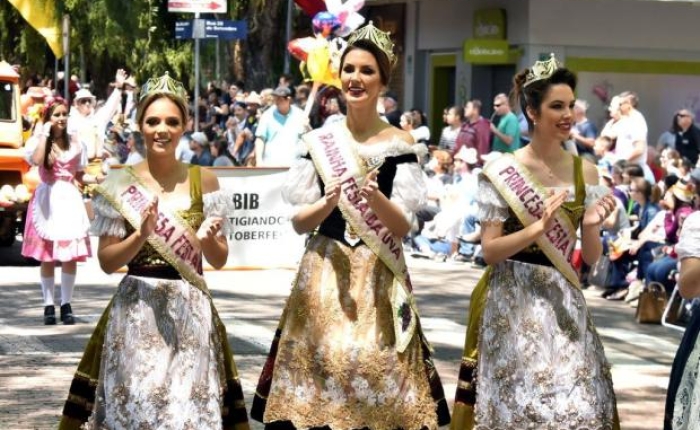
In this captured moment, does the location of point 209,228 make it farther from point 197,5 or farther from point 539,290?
point 197,5

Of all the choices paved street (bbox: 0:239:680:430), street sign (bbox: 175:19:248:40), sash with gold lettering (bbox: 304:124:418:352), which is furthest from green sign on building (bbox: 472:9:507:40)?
sash with gold lettering (bbox: 304:124:418:352)

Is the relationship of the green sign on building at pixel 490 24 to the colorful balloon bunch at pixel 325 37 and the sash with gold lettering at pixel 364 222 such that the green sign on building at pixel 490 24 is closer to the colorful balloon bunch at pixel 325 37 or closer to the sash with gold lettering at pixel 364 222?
the colorful balloon bunch at pixel 325 37

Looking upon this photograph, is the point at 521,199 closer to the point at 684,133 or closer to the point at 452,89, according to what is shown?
the point at 684,133

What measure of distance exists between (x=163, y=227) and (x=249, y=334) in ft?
18.2

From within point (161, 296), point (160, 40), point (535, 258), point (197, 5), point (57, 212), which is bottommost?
point (57, 212)

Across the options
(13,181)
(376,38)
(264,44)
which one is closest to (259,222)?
(13,181)

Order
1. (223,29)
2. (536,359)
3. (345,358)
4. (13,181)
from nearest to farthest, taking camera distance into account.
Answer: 1. (536,359)
2. (345,358)
3. (13,181)
4. (223,29)

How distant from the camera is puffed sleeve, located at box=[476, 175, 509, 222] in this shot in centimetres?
605

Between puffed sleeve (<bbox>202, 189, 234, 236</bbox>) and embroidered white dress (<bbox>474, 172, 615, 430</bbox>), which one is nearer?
embroidered white dress (<bbox>474, 172, 615, 430</bbox>)

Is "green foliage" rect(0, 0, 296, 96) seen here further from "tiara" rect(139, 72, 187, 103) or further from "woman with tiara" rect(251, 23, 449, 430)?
"tiara" rect(139, 72, 187, 103)

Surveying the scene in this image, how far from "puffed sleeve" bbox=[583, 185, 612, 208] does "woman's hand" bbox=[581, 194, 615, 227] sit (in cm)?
2

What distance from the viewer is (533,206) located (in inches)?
236

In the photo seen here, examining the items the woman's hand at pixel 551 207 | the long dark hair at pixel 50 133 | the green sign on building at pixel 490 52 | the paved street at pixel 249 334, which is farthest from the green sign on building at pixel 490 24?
the woman's hand at pixel 551 207

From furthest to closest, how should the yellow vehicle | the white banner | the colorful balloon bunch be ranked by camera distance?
the colorful balloon bunch, the yellow vehicle, the white banner
